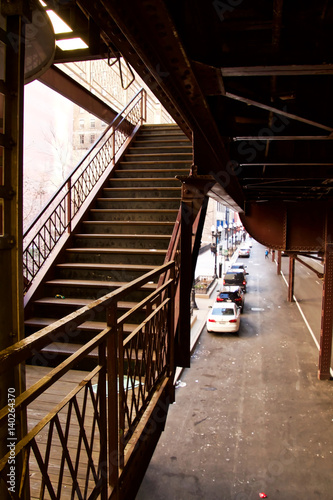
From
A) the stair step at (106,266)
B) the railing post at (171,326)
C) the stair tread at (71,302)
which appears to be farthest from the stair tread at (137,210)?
the railing post at (171,326)

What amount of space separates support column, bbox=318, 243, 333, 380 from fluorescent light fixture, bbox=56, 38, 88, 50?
8.60m

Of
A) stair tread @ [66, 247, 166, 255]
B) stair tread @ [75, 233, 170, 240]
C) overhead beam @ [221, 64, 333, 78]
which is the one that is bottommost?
stair tread @ [66, 247, 166, 255]

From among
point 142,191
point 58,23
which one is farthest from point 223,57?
point 142,191

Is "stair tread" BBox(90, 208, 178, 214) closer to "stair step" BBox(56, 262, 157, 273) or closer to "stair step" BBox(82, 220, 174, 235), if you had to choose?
"stair step" BBox(82, 220, 174, 235)

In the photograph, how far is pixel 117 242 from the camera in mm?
6367

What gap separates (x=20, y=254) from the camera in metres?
1.52

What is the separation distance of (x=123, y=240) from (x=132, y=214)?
0.84 metres

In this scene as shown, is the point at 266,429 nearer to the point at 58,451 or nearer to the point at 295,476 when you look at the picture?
the point at 295,476

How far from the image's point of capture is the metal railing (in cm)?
130

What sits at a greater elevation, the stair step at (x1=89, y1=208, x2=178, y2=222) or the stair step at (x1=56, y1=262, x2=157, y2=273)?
the stair step at (x1=89, y1=208, x2=178, y2=222)

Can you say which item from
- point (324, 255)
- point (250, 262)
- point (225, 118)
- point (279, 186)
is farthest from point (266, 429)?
point (250, 262)

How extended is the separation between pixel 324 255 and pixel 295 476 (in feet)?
18.4

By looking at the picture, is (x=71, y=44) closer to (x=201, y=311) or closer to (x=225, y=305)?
(x=225, y=305)

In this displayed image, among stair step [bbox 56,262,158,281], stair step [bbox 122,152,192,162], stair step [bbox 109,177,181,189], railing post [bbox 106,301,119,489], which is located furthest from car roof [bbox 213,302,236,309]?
railing post [bbox 106,301,119,489]
